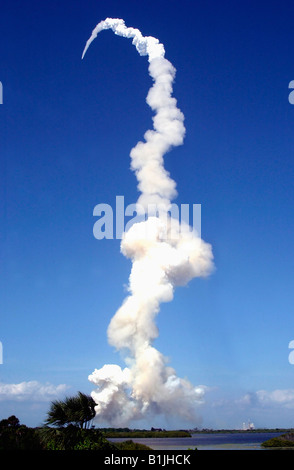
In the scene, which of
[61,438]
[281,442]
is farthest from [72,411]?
[281,442]

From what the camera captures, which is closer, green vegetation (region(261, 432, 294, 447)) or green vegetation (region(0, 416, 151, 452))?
green vegetation (region(0, 416, 151, 452))

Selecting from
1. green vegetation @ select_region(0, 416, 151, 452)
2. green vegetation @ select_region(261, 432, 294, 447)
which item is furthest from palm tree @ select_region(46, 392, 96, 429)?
green vegetation @ select_region(261, 432, 294, 447)

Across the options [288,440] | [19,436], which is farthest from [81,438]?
[288,440]

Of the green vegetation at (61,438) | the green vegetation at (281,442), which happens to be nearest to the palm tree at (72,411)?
the green vegetation at (61,438)

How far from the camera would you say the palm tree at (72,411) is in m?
32.0

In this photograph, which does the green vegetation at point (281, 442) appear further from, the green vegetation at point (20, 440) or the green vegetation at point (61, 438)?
the green vegetation at point (20, 440)

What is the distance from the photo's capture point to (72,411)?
32.2 meters

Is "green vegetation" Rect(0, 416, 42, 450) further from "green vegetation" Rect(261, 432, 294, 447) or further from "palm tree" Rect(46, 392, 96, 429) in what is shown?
"green vegetation" Rect(261, 432, 294, 447)

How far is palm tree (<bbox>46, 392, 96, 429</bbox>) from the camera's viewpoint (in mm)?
A: 32000

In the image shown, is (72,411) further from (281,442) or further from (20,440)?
(281,442)

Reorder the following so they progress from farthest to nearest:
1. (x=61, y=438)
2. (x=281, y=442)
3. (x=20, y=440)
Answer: (x=281, y=442) < (x=61, y=438) < (x=20, y=440)
